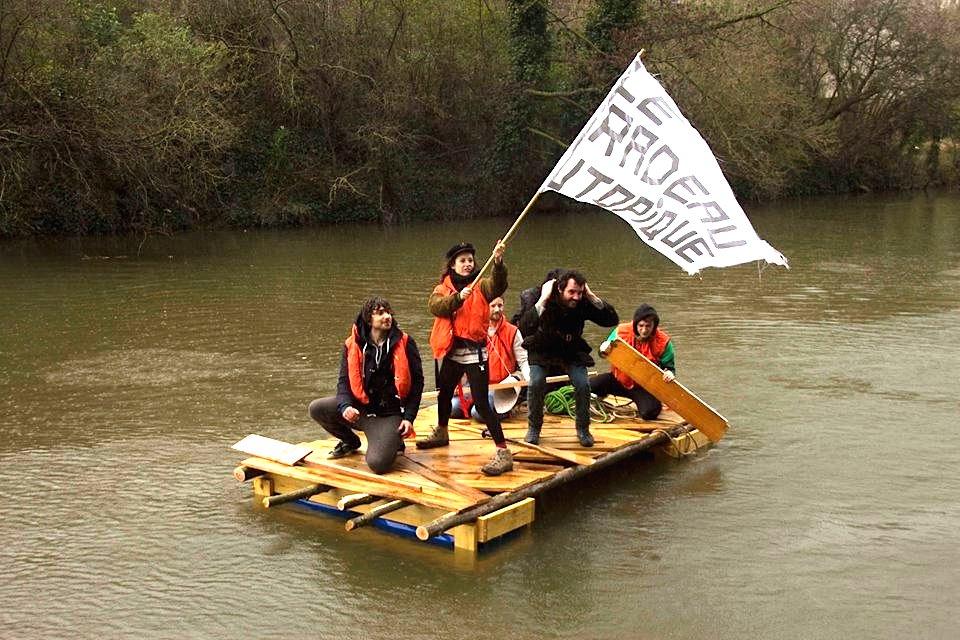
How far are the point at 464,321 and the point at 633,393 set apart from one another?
2.20 metres

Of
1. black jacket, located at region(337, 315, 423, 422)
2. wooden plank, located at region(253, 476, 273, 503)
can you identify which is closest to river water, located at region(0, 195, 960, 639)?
wooden plank, located at region(253, 476, 273, 503)

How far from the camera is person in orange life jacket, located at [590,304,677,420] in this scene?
28.1ft

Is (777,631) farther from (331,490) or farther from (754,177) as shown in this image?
(754,177)

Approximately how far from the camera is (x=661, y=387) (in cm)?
836

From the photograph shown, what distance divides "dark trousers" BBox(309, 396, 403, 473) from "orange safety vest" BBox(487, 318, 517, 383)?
5.45 ft

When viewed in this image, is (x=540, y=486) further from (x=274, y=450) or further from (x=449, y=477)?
(x=274, y=450)

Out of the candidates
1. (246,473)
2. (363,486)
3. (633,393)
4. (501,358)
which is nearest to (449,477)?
(363,486)

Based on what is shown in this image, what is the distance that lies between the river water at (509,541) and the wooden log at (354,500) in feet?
0.69

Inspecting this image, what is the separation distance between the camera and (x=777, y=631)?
5.52 metres

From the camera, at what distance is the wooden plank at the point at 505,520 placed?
21.0ft

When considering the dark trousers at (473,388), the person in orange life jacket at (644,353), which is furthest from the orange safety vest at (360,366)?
the person in orange life jacket at (644,353)

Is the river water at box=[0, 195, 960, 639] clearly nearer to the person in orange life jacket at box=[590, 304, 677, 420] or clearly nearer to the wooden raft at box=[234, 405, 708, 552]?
the wooden raft at box=[234, 405, 708, 552]

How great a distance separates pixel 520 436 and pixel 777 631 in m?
2.95

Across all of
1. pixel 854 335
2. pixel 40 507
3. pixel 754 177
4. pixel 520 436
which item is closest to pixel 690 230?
pixel 520 436
